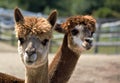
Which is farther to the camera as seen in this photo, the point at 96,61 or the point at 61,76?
the point at 96,61

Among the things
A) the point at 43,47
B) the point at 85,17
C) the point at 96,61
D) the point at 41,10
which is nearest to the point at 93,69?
the point at 96,61

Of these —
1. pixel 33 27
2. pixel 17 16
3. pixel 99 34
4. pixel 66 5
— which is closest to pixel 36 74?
pixel 33 27

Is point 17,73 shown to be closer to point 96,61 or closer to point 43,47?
point 96,61

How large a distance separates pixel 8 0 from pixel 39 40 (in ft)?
169

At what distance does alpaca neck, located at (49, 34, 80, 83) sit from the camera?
25.3 feet

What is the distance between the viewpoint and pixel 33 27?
6340 millimetres

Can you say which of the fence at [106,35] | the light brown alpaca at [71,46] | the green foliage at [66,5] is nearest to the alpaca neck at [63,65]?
the light brown alpaca at [71,46]

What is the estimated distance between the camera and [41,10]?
56.6 meters

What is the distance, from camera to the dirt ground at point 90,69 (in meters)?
13.0

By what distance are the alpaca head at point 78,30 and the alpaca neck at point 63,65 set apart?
102 mm

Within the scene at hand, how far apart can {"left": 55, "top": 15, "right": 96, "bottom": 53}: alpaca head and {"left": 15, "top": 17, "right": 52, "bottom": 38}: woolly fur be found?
173 centimetres

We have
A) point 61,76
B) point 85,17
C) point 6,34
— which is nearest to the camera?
point 61,76

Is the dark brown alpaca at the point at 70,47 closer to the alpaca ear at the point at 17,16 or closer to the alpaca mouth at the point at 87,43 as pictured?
the alpaca mouth at the point at 87,43

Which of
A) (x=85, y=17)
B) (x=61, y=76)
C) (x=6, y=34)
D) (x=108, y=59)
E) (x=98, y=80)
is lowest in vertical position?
(x=6, y=34)
